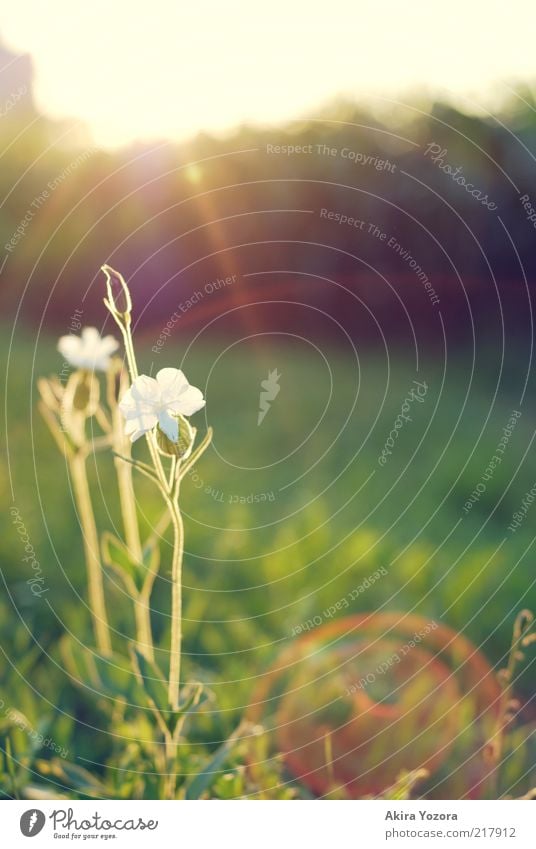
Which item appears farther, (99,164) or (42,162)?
(42,162)

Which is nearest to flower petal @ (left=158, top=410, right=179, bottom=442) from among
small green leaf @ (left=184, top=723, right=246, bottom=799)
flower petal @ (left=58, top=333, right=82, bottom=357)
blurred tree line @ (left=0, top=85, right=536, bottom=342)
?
flower petal @ (left=58, top=333, right=82, bottom=357)

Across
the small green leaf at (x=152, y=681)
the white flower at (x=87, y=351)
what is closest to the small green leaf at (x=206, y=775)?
the small green leaf at (x=152, y=681)

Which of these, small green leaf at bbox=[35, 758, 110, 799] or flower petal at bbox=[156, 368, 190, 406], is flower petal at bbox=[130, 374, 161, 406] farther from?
small green leaf at bbox=[35, 758, 110, 799]

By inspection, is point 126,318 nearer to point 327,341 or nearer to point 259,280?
point 259,280

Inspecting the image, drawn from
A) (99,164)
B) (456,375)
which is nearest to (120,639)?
(99,164)

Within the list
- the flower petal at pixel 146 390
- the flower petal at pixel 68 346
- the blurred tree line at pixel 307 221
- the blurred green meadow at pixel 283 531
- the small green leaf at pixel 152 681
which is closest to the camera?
the flower petal at pixel 146 390

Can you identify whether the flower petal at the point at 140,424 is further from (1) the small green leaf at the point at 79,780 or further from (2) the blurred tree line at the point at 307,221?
(2) the blurred tree line at the point at 307,221

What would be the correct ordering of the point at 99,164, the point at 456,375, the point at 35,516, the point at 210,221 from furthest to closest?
the point at 456,375 < the point at 210,221 < the point at 99,164 < the point at 35,516

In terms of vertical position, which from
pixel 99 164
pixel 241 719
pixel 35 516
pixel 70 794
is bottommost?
pixel 70 794

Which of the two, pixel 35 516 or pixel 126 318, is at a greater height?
pixel 126 318
